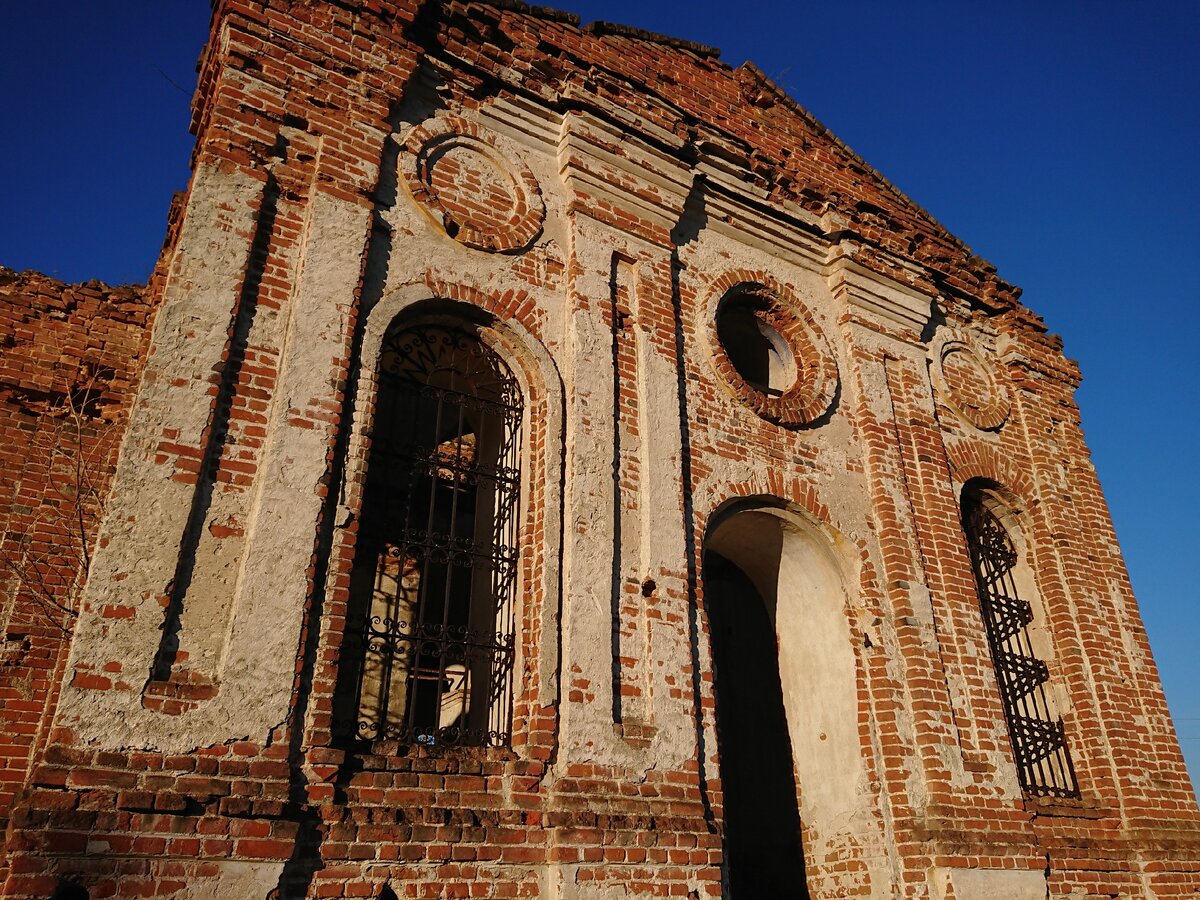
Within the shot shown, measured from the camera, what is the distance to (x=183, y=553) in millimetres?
4336

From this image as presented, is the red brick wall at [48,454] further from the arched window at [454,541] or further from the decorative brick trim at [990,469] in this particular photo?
the decorative brick trim at [990,469]

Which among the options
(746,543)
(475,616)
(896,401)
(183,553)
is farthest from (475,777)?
(896,401)

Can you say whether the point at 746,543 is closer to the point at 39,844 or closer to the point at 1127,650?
the point at 1127,650

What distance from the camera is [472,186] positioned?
6.39m

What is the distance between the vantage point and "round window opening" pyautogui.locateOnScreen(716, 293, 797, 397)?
796cm

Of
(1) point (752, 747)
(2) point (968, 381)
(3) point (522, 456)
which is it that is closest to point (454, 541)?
(3) point (522, 456)

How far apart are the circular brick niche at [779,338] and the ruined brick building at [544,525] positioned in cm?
5

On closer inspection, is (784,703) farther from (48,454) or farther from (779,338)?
(48,454)

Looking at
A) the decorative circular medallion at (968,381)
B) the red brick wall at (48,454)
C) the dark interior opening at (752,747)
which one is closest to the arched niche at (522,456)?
the red brick wall at (48,454)

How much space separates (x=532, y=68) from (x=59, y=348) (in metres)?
4.25

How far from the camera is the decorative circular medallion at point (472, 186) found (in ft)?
20.0

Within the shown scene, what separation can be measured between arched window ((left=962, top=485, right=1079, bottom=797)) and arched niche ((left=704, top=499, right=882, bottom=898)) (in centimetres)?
169

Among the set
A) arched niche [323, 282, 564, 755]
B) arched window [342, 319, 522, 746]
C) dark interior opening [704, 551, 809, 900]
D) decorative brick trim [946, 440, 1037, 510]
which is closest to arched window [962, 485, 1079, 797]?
decorative brick trim [946, 440, 1037, 510]

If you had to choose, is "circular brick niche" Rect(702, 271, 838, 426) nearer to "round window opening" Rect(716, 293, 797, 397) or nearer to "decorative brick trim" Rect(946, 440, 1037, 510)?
"round window opening" Rect(716, 293, 797, 397)
